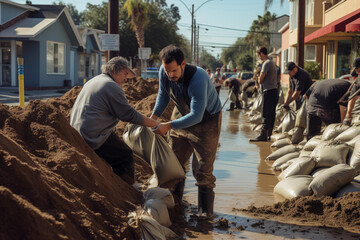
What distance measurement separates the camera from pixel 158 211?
14.2ft

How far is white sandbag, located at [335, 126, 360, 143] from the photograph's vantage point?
6773 mm

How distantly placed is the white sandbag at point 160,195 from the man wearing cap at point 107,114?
0.61m

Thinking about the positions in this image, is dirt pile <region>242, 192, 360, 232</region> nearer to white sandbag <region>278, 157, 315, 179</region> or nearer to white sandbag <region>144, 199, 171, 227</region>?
white sandbag <region>278, 157, 315, 179</region>

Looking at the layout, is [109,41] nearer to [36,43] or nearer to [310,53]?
[36,43]

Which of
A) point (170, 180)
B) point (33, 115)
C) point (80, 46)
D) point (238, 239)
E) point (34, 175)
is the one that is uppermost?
point (80, 46)

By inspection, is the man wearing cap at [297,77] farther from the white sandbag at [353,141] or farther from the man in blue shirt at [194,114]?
the man in blue shirt at [194,114]

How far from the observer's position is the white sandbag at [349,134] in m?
6.77

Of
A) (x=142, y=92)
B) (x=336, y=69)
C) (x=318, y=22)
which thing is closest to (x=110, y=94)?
(x=142, y=92)

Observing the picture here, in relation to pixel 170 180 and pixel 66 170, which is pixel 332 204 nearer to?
pixel 170 180

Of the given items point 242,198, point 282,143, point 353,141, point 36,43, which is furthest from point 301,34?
point 36,43

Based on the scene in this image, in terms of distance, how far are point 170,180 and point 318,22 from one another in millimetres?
25113

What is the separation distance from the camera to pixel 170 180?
500 cm

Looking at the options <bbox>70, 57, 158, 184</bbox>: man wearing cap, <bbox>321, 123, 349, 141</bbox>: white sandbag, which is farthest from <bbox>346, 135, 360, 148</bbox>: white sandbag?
<bbox>70, 57, 158, 184</bbox>: man wearing cap

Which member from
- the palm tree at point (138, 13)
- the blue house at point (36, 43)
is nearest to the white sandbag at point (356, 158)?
the blue house at point (36, 43)
